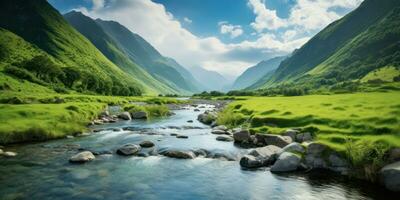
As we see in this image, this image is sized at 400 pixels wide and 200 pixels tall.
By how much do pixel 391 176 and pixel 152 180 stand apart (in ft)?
63.4

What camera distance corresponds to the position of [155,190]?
2308 centimetres

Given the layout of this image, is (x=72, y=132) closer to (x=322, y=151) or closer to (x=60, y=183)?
(x=60, y=183)

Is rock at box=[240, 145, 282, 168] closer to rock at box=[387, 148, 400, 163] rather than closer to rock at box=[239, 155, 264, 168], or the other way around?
rock at box=[239, 155, 264, 168]

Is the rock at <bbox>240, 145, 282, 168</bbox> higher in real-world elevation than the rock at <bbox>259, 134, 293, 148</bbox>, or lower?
lower

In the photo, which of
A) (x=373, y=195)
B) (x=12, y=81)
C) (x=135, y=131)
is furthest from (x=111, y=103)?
(x=373, y=195)

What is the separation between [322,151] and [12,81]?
14069 cm

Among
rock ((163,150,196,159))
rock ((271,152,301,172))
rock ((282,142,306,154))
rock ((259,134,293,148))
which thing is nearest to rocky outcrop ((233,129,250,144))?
rock ((259,134,293,148))

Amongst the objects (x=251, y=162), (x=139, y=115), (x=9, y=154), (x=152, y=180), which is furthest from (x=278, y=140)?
(x=139, y=115)

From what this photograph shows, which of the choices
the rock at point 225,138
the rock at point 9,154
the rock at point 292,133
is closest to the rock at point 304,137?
the rock at point 292,133

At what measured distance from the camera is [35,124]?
130 ft

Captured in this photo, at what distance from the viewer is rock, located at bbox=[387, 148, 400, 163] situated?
23.1 m

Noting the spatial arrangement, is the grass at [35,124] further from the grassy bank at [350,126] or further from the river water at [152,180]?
the grassy bank at [350,126]

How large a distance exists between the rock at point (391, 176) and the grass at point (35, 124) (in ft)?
130

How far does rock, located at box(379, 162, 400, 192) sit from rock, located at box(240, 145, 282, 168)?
1011 centimetres
